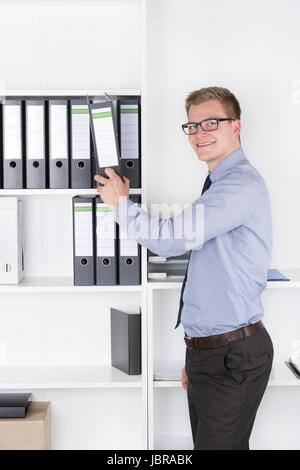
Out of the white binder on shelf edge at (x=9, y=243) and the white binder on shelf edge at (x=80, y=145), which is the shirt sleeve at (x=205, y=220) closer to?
the white binder on shelf edge at (x=80, y=145)

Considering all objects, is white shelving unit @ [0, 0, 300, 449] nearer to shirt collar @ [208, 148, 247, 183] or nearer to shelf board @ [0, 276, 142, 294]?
shelf board @ [0, 276, 142, 294]

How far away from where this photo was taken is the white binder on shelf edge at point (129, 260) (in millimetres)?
2182

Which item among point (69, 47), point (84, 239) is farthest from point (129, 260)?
point (69, 47)

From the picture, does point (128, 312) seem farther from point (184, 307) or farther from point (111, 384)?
point (184, 307)

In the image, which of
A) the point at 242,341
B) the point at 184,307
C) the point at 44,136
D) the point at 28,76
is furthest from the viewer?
the point at 28,76

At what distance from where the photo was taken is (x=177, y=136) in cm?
251

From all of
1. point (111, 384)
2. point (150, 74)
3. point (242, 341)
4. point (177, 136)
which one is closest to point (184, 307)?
point (242, 341)

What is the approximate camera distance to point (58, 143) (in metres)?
2.16

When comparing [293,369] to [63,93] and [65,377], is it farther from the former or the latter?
[63,93]

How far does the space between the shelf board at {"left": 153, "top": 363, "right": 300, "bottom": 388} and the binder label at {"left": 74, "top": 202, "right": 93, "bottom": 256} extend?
60cm

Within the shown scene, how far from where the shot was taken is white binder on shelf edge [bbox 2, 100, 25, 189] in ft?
7.07

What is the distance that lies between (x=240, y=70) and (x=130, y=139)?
0.67m

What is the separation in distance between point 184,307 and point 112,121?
67 cm

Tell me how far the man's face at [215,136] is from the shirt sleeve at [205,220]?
0.12 m
